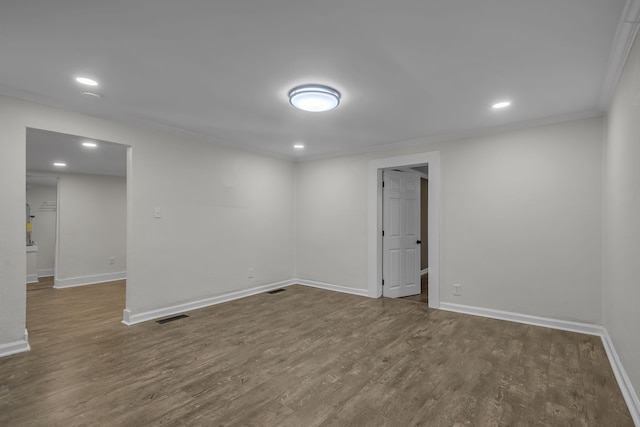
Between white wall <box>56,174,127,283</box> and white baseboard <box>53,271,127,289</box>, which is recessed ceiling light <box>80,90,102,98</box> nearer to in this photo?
white wall <box>56,174,127,283</box>

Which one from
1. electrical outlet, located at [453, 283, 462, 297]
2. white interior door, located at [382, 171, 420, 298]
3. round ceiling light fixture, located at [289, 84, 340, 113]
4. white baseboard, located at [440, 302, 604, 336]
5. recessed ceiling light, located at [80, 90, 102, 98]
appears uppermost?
recessed ceiling light, located at [80, 90, 102, 98]

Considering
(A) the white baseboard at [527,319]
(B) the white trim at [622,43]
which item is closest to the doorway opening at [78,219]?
(A) the white baseboard at [527,319]

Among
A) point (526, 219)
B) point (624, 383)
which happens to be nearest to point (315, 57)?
point (526, 219)

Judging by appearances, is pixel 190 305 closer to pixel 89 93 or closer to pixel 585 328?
pixel 89 93

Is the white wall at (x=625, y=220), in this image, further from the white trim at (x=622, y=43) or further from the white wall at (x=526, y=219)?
the white wall at (x=526, y=219)

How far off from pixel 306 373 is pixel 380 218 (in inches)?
118

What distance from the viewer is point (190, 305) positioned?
4297mm

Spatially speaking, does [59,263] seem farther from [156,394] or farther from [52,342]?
[156,394]

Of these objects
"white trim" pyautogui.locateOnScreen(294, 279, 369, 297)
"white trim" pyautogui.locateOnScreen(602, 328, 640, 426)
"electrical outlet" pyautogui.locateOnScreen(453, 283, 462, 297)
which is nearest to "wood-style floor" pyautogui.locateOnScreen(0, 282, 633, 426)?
"white trim" pyautogui.locateOnScreen(602, 328, 640, 426)

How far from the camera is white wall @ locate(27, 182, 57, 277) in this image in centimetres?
722

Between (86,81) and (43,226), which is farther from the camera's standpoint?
(43,226)

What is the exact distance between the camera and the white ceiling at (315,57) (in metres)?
1.83

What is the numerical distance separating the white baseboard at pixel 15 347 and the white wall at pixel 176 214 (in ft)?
0.13

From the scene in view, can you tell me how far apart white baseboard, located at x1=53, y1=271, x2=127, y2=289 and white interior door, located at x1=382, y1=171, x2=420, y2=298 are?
18.9 ft
